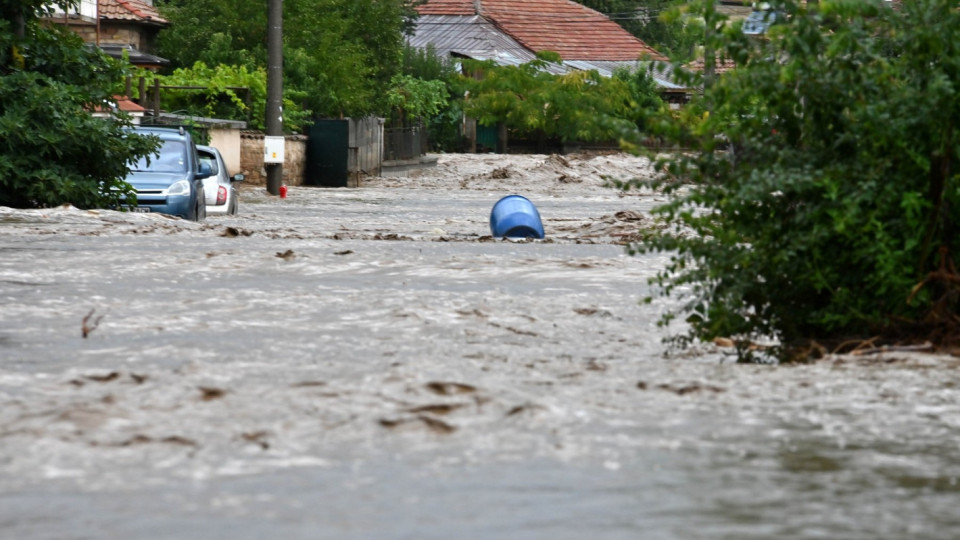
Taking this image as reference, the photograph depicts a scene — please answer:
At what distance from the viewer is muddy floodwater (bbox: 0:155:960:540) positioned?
518 cm

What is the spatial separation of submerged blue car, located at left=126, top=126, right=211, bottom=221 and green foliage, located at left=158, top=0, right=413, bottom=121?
67.6 ft

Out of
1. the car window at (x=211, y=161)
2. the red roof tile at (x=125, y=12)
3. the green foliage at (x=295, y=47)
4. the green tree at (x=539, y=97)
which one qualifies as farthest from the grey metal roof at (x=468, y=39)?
the car window at (x=211, y=161)

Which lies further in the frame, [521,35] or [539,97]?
[521,35]

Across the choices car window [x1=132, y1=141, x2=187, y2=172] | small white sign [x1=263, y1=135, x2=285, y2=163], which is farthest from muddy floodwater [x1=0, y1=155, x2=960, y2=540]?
small white sign [x1=263, y1=135, x2=285, y2=163]

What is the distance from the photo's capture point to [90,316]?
1029cm

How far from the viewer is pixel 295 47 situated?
4553 centimetres

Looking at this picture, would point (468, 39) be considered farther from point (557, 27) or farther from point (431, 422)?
point (431, 422)

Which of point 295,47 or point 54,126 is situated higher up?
point 295,47

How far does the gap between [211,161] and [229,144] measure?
1196 centimetres

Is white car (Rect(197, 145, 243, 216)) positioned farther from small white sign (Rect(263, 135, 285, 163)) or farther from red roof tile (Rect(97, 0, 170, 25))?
red roof tile (Rect(97, 0, 170, 25))

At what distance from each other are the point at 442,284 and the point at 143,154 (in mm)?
9187

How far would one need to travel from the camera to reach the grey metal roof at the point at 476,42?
67.6 metres

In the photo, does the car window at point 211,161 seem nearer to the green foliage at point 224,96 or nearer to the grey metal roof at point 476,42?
the green foliage at point 224,96

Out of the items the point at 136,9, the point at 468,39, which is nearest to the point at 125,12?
the point at 136,9
